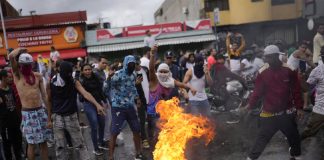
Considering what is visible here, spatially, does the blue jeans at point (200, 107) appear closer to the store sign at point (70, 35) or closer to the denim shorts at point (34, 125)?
the denim shorts at point (34, 125)

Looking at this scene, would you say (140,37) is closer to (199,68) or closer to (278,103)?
(199,68)

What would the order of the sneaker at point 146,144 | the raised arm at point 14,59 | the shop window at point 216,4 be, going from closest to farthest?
the raised arm at point 14,59 < the sneaker at point 146,144 < the shop window at point 216,4

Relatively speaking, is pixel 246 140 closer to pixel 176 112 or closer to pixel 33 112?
pixel 176 112

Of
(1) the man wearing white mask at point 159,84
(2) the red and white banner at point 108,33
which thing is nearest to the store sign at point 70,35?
(2) the red and white banner at point 108,33

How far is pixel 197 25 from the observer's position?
88.8ft

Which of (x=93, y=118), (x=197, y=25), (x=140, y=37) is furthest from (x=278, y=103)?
(x=197, y=25)

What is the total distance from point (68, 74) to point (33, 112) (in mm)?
884

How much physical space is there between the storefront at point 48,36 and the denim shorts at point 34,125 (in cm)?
2049

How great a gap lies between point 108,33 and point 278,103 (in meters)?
22.1

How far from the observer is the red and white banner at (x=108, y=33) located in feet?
87.9

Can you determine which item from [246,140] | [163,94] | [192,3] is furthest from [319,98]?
[192,3]

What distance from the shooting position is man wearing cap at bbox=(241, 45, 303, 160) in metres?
5.74

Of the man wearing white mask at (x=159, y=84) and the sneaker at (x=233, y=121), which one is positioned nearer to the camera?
the man wearing white mask at (x=159, y=84)

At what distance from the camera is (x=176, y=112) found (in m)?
6.21
